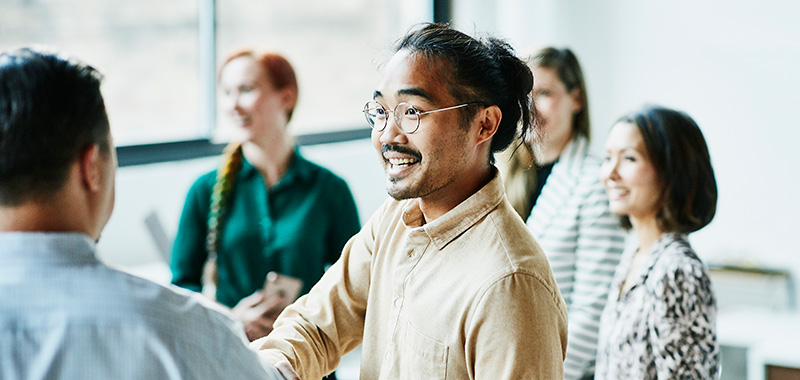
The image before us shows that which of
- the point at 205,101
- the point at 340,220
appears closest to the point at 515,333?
the point at 340,220

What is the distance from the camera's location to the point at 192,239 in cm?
246

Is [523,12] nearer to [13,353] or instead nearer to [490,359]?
[490,359]

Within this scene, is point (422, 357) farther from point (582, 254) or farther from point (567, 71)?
point (567, 71)

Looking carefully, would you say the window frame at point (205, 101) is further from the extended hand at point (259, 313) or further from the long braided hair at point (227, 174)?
the extended hand at point (259, 313)

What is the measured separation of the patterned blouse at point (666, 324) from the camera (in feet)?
6.21

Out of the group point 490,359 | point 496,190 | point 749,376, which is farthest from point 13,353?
point 749,376

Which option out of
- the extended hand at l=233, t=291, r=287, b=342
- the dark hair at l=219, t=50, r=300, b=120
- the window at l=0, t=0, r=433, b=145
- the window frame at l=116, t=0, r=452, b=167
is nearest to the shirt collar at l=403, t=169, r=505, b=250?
the extended hand at l=233, t=291, r=287, b=342

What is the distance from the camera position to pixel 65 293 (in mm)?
990

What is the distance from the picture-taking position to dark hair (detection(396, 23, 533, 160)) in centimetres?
142

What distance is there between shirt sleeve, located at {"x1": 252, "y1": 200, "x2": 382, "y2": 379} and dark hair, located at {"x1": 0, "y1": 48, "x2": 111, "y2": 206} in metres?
0.60

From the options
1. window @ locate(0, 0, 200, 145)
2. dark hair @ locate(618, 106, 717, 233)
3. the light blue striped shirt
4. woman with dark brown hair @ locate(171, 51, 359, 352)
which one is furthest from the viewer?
window @ locate(0, 0, 200, 145)

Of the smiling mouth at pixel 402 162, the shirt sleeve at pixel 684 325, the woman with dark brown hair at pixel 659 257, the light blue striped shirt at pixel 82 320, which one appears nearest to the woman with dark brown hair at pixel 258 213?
the woman with dark brown hair at pixel 659 257

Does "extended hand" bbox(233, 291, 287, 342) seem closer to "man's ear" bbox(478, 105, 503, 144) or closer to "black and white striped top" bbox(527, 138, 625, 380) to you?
"black and white striped top" bbox(527, 138, 625, 380)

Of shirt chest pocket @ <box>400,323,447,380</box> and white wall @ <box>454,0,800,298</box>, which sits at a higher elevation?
white wall @ <box>454,0,800,298</box>
